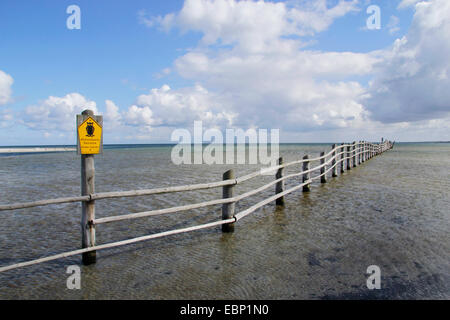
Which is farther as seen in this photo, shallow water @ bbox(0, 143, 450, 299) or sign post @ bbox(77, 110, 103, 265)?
sign post @ bbox(77, 110, 103, 265)

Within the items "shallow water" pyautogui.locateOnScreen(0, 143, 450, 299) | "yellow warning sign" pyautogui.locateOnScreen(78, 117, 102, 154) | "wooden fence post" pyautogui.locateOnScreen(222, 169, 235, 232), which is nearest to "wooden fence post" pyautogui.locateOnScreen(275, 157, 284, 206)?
"shallow water" pyautogui.locateOnScreen(0, 143, 450, 299)

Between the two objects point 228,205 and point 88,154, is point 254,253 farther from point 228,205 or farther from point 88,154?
point 88,154

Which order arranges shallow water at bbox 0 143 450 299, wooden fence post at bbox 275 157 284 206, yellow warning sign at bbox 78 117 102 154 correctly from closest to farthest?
1. shallow water at bbox 0 143 450 299
2. yellow warning sign at bbox 78 117 102 154
3. wooden fence post at bbox 275 157 284 206

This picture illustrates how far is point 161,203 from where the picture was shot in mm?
8391

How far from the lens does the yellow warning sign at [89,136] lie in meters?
3.89

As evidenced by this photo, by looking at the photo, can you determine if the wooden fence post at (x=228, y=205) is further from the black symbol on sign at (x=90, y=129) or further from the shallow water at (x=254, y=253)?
the black symbol on sign at (x=90, y=129)

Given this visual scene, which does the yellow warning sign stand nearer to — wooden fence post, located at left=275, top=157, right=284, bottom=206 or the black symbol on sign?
the black symbol on sign

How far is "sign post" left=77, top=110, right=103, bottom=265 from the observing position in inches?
154

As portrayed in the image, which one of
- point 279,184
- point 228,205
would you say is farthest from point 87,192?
point 279,184

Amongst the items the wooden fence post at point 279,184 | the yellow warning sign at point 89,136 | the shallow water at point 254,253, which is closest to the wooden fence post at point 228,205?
the shallow water at point 254,253

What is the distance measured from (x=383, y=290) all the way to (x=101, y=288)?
331 centimetres
